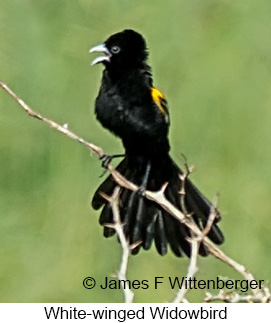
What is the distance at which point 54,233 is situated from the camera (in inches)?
121

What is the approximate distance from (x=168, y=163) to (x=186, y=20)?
2.49ft

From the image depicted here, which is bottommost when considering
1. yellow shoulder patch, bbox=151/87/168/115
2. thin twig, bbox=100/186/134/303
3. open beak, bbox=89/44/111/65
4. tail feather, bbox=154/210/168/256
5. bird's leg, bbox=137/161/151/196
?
thin twig, bbox=100/186/134/303

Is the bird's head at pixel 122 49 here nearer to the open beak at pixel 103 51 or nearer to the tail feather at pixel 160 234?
the open beak at pixel 103 51

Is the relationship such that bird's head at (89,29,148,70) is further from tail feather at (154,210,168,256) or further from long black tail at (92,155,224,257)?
tail feather at (154,210,168,256)

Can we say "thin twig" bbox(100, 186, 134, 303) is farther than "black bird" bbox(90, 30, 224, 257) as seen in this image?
No

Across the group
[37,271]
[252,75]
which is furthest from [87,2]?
[37,271]

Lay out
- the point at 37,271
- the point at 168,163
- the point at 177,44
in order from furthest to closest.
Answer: the point at 177,44 → the point at 37,271 → the point at 168,163

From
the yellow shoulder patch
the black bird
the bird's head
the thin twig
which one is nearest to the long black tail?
the black bird

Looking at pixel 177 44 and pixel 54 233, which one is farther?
pixel 177 44

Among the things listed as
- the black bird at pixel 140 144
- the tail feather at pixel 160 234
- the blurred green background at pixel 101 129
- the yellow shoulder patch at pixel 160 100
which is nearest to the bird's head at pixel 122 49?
the black bird at pixel 140 144

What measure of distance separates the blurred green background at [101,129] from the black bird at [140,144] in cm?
21

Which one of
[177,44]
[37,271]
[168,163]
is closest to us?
[168,163]

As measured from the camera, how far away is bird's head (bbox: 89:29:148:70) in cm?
271

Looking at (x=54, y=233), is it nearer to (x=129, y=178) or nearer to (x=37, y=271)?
(x=37, y=271)
